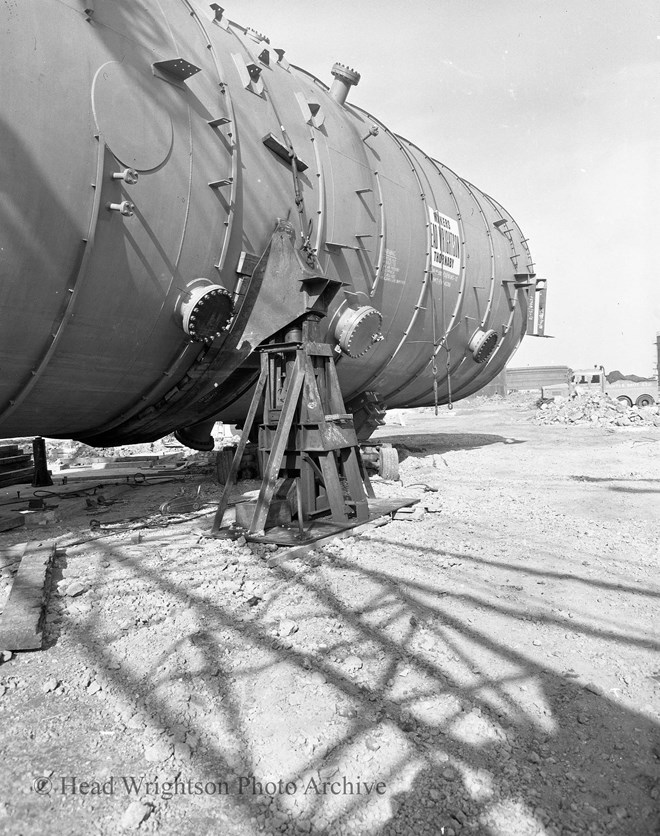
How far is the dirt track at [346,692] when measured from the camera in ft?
Answer: 6.29

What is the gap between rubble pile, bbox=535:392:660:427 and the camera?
1698cm

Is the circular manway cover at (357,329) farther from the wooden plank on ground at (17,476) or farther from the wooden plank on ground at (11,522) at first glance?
the wooden plank on ground at (17,476)

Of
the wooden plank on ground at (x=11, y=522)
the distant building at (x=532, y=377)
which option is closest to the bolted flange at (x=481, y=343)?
the wooden plank on ground at (x=11, y=522)

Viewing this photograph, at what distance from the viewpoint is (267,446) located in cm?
520

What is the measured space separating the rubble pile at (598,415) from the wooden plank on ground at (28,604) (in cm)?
1653

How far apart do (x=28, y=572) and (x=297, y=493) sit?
220 cm

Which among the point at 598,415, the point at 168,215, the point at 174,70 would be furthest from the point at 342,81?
the point at 598,415

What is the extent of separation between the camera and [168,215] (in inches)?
179

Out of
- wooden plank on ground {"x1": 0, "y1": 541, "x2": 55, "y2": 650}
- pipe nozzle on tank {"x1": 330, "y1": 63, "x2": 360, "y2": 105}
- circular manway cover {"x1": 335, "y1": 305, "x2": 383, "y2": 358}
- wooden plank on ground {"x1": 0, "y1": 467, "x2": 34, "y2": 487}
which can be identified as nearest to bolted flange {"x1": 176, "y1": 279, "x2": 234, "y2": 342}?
circular manway cover {"x1": 335, "y1": 305, "x2": 383, "y2": 358}

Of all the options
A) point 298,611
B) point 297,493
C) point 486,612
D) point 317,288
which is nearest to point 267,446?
point 297,493

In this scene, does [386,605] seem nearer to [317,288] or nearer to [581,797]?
[581,797]

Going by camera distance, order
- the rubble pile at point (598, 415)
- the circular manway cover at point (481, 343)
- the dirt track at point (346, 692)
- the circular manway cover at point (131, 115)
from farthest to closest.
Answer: the rubble pile at point (598, 415) → the circular manway cover at point (481, 343) → the circular manway cover at point (131, 115) → the dirt track at point (346, 692)

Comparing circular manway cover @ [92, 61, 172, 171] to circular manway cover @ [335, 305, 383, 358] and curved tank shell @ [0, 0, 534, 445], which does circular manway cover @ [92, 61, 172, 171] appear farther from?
circular manway cover @ [335, 305, 383, 358]

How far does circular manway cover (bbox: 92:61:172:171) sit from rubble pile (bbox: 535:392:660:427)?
52.1 ft
